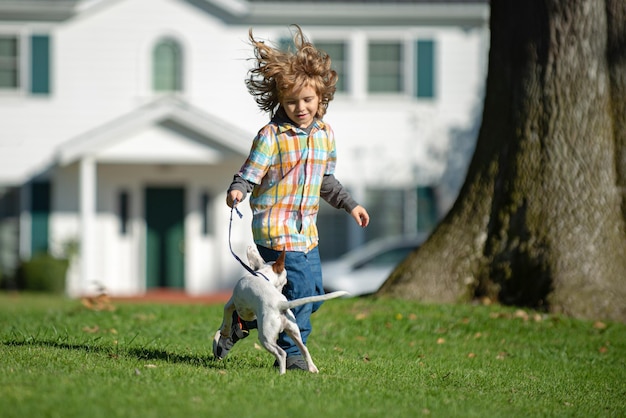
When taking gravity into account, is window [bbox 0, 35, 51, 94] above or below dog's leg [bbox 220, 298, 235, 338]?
above

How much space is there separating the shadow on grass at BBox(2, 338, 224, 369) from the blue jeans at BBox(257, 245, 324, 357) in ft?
1.58

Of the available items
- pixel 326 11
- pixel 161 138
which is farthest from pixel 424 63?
pixel 161 138

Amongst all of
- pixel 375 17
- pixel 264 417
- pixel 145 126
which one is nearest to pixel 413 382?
pixel 264 417

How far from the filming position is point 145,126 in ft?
71.1

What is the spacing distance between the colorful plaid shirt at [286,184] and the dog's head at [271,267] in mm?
247

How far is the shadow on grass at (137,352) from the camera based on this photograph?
22.8 feet

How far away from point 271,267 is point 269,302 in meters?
0.27

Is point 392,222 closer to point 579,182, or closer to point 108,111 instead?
point 108,111

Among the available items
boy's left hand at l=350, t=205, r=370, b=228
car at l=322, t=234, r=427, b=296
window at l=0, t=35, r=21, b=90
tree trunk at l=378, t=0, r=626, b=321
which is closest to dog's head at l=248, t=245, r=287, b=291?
boy's left hand at l=350, t=205, r=370, b=228

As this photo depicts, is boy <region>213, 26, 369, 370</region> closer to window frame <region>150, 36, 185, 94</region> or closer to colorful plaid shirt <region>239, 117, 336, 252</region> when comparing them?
colorful plaid shirt <region>239, 117, 336, 252</region>

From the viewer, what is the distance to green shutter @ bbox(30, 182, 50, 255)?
2280cm

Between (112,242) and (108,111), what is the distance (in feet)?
9.24

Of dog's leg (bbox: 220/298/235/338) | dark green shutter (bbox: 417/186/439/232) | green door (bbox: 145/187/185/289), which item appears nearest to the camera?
dog's leg (bbox: 220/298/235/338)

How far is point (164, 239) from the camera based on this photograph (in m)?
23.2
